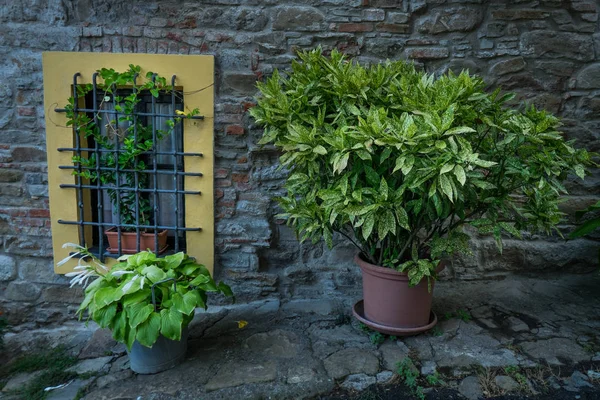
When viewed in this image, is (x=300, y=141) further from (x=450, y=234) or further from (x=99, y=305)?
(x=99, y=305)

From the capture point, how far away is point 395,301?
2557mm

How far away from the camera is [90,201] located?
3146mm

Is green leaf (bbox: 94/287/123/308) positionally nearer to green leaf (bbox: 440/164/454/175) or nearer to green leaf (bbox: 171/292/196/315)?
green leaf (bbox: 171/292/196/315)

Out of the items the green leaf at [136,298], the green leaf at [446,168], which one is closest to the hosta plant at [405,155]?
the green leaf at [446,168]

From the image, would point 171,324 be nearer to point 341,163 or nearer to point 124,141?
point 341,163

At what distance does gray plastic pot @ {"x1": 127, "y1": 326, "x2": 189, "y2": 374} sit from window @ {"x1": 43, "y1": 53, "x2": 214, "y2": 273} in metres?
0.74

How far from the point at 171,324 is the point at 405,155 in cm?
137

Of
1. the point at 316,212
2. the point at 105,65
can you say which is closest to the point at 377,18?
the point at 316,212

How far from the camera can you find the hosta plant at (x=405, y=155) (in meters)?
2.11

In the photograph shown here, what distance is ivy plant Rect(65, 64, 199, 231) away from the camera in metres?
2.88

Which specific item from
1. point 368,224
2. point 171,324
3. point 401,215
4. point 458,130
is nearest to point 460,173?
point 458,130

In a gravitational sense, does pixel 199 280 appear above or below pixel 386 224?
below

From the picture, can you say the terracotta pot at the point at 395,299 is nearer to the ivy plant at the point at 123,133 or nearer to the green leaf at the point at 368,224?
the green leaf at the point at 368,224

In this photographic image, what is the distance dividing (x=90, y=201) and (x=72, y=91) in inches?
28.6
